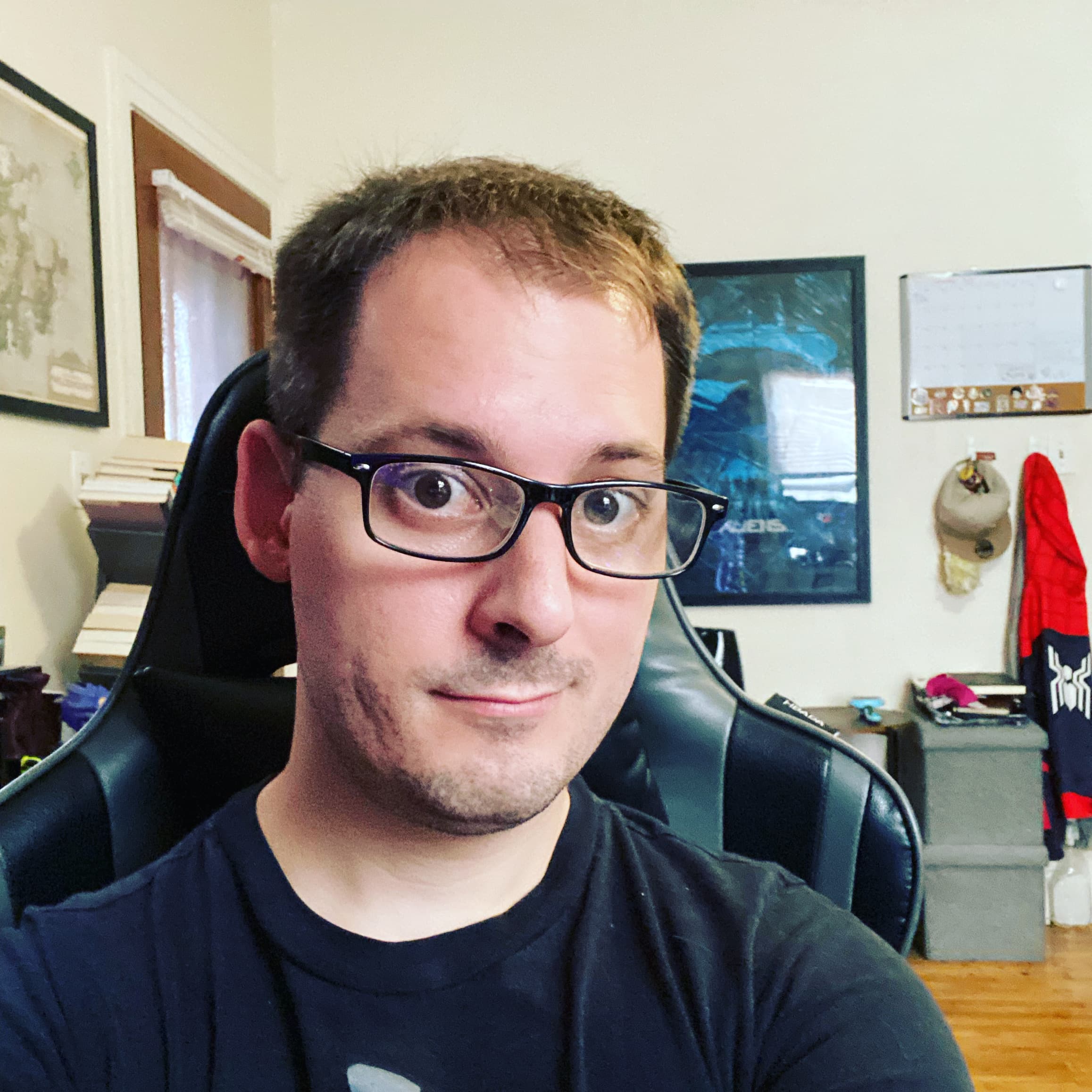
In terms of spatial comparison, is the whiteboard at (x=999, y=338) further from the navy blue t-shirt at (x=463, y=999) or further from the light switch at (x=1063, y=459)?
the navy blue t-shirt at (x=463, y=999)

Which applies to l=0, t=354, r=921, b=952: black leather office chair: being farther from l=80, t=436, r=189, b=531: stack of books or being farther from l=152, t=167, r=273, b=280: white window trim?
l=152, t=167, r=273, b=280: white window trim

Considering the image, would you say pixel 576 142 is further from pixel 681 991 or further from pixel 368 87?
pixel 681 991

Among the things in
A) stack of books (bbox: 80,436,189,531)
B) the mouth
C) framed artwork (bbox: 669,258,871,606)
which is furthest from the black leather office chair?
framed artwork (bbox: 669,258,871,606)

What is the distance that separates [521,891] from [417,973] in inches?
4.2

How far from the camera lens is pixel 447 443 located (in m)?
0.62

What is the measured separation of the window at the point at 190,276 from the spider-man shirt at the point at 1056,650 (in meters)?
2.57

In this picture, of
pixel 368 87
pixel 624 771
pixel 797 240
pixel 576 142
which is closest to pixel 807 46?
pixel 797 240

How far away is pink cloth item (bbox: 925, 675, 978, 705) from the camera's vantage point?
2.59 metres

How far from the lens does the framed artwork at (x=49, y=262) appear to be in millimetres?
1664

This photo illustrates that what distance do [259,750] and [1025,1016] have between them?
2.29m

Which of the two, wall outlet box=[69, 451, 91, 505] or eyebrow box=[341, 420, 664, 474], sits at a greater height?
wall outlet box=[69, 451, 91, 505]

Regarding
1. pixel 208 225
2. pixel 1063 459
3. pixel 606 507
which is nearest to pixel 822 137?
pixel 1063 459

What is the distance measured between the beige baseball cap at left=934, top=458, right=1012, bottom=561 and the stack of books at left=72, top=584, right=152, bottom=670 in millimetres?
2379

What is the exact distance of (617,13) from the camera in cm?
288
